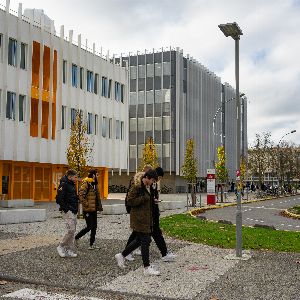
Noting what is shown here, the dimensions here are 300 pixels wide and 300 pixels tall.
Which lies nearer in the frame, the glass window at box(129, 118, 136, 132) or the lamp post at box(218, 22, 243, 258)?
the lamp post at box(218, 22, 243, 258)

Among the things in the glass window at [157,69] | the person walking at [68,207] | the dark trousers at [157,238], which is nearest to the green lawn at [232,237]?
the dark trousers at [157,238]

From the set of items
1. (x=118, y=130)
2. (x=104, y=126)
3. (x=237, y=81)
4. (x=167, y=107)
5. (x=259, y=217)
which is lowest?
(x=259, y=217)

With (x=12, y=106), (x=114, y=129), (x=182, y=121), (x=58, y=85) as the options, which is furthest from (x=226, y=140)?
(x=12, y=106)

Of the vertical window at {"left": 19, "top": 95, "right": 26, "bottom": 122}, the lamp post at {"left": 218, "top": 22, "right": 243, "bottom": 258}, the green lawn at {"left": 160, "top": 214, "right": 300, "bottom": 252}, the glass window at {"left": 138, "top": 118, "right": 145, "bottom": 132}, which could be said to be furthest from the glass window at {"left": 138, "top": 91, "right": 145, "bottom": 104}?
the lamp post at {"left": 218, "top": 22, "right": 243, "bottom": 258}

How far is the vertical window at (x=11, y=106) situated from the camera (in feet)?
104

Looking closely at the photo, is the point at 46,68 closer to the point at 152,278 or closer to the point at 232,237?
the point at 232,237

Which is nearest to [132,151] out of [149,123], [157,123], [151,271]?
[149,123]

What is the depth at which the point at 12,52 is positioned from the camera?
106 ft

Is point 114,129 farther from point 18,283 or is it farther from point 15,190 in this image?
point 18,283

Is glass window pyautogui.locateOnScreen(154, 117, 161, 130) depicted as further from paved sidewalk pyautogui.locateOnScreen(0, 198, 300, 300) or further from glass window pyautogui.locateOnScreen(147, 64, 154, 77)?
paved sidewalk pyautogui.locateOnScreen(0, 198, 300, 300)

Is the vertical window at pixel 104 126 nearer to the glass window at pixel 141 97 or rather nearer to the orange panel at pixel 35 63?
the orange panel at pixel 35 63

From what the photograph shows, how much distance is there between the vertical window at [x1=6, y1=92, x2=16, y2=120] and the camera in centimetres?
3158

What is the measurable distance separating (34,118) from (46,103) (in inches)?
70.3

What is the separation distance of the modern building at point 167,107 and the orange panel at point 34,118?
103 feet
